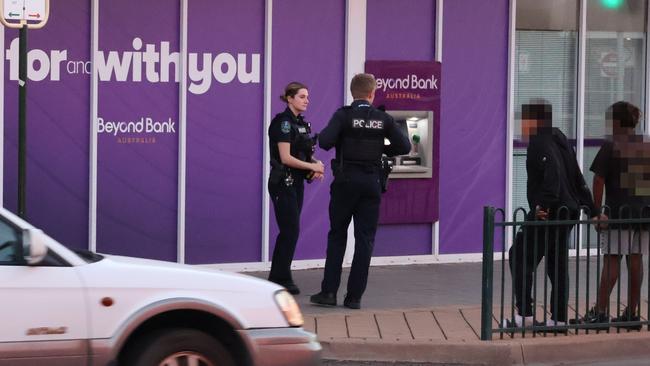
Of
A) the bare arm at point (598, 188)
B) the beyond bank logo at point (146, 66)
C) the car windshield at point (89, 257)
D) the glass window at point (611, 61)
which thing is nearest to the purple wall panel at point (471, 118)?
the glass window at point (611, 61)

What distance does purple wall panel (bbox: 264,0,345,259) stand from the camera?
1187cm

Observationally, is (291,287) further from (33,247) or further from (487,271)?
(33,247)

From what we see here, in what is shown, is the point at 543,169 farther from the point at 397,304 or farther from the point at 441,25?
the point at 441,25

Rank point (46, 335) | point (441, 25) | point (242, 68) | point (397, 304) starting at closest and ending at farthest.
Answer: point (46, 335)
point (397, 304)
point (242, 68)
point (441, 25)

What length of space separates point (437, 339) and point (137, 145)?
408 centimetres

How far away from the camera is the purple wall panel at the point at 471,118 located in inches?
495

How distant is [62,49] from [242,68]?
1.81m

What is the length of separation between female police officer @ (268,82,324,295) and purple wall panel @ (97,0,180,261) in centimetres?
157

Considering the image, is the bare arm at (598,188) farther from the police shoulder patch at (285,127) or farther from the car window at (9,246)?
the car window at (9,246)

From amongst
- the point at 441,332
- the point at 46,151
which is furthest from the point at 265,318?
the point at 46,151

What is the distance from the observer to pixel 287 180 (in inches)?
403

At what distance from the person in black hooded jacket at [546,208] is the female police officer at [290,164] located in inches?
80.6

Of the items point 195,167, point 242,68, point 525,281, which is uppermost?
point 242,68

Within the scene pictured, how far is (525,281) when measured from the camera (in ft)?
28.8
